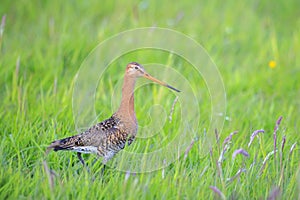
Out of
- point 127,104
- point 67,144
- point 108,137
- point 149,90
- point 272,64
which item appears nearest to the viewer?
point 67,144

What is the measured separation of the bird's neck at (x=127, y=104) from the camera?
4098mm

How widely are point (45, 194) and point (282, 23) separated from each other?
5392 mm

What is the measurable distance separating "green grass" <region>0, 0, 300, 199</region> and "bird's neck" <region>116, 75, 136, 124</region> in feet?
0.94

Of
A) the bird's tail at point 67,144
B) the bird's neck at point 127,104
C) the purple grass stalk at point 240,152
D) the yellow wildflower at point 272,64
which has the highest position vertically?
the yellow wildflower at point 272,64

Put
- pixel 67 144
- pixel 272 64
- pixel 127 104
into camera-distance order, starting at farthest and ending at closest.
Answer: pixel 272 64
pixel 127 104
pixel 67 144

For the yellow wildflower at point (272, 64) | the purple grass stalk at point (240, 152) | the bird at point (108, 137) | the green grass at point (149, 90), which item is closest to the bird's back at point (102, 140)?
the bird at point (108, 137)

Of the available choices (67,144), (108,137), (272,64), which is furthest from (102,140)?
(272,64)

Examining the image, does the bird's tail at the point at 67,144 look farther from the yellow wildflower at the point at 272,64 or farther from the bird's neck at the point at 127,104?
the yellow wildflower at the point at 272,64

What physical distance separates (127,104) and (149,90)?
1.57 m

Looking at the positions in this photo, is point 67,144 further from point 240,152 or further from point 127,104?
point 240,152

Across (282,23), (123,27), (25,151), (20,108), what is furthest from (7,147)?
(282,23)

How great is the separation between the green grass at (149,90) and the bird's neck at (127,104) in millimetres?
287

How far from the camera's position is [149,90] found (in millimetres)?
5699

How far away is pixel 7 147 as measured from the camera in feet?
13.4
